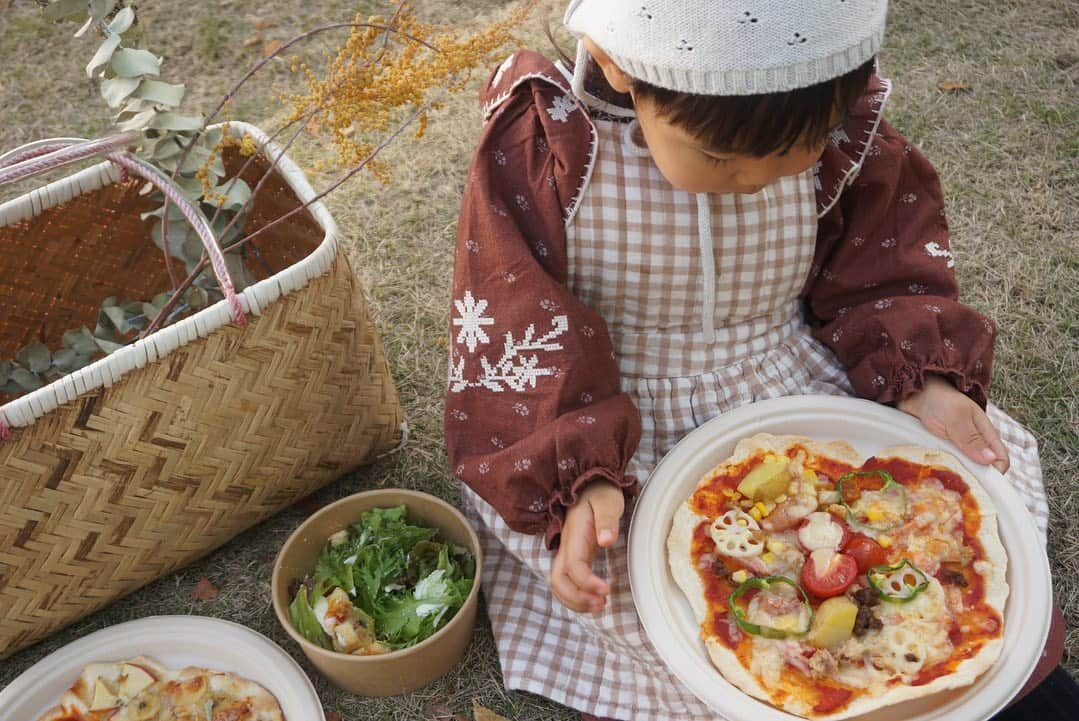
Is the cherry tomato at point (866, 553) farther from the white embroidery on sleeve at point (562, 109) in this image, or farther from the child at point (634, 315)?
the white embroidery on sleeve at point (562, 109)

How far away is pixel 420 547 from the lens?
168 centimetres

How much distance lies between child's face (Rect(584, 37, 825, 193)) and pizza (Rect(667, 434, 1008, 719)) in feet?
1.51

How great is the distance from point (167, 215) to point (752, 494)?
3.51 feet

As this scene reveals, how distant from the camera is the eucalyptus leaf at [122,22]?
148cm

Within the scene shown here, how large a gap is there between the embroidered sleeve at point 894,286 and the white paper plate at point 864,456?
0.09 meters

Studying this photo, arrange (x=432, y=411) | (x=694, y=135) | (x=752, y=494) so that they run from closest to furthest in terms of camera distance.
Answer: (x=694, y=135) < (x=752, y=494) < (x=432, y=411)

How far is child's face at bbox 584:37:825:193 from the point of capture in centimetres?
117

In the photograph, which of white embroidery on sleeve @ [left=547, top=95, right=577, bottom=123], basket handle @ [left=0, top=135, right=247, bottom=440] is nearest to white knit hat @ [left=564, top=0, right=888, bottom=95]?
white embroidery on sleeve @ [left=547, top=95, right=577, bottom=123]

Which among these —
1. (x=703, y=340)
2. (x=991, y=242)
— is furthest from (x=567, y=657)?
(x=991, y=242)

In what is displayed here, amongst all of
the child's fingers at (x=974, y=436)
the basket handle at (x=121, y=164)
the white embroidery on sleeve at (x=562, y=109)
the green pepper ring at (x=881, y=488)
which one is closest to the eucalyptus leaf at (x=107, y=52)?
the basket handle at (x=121, y=164)

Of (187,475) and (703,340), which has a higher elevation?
(703,340)

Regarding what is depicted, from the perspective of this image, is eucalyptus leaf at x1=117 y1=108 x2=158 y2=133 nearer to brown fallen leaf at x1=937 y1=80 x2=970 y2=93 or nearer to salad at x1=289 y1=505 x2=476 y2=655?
salad at x1=289 y1=505 x2=476 y2=655

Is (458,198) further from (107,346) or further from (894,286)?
(894,286)

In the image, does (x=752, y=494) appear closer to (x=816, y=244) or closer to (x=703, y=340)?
(x=703, y=340)
